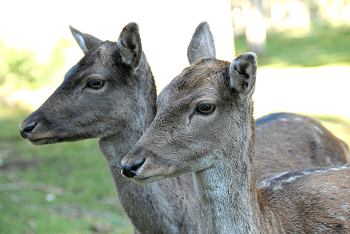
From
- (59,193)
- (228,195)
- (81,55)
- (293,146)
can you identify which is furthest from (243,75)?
(81,55)

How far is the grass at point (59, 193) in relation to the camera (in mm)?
6223

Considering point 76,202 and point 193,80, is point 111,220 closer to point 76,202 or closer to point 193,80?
point 76,202

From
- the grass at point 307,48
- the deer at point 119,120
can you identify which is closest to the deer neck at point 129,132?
the deer at point 119,120

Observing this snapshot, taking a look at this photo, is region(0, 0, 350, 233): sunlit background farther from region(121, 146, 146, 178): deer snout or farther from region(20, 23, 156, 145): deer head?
region(121, 146, 146, 178): deer snout

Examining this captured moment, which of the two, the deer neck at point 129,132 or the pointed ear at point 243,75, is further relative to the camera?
the deer neck at point 129,132

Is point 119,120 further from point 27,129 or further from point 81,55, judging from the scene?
point 81,55

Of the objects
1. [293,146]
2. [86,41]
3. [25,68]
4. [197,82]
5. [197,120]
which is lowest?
[25,68]

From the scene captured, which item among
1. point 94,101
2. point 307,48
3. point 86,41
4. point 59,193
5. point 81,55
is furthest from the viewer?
point 307,48

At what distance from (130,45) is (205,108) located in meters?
1.23

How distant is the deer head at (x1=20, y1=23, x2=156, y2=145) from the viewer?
3898 millimetres

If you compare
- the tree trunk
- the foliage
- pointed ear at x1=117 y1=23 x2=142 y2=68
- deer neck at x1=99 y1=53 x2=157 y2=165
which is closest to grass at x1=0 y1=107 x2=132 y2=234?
deer neck at x1=99 y1=53 x2=157 y2=165

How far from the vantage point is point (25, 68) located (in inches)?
487

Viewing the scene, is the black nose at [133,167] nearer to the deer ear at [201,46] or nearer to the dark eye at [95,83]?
the deer ear at [201,46]

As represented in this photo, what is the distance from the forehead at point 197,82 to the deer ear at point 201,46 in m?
0.49
